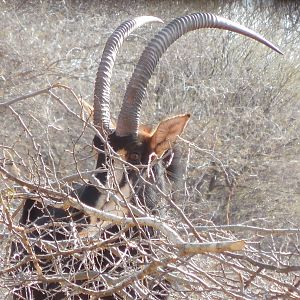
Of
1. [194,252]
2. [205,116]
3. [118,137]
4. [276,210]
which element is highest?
[194,252]

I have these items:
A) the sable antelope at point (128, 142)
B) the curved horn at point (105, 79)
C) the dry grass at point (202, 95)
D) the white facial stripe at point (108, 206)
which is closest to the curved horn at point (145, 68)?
the sable antelope at point (128, 142)

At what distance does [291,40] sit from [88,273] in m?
12.6

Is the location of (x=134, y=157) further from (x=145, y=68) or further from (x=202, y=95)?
(x=202, y=95)

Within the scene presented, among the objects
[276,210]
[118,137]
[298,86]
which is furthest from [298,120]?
[118,137]

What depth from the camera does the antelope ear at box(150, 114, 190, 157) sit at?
20.4ft

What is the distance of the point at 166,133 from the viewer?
247 inches

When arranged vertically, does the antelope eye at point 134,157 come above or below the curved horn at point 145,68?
below

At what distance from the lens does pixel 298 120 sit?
46.9ft

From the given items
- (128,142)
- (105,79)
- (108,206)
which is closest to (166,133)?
(128,142)

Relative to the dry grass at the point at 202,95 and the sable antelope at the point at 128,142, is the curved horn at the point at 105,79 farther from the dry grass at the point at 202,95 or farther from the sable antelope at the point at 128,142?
the dry grass at the point at 202,95

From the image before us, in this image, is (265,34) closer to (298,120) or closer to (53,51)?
(298,120)

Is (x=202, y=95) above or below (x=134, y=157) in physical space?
below

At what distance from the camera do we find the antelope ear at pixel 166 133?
621cm

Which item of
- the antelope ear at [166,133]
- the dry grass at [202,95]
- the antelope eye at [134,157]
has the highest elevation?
the antelope ear at [166,133]
